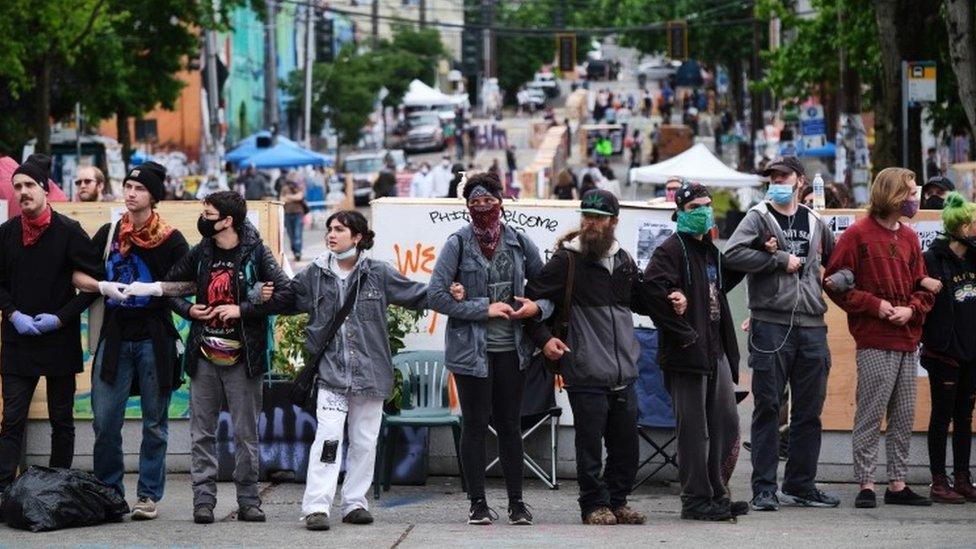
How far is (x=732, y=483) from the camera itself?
11008 mm

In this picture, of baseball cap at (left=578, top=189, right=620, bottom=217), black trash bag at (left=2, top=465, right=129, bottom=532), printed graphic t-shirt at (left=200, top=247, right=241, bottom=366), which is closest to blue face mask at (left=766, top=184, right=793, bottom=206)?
baseball cap at (left=578, top=189, right=620, bottom=217)

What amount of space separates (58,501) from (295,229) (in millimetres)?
21813

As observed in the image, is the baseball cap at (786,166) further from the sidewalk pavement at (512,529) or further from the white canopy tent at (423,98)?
the white canopy tent at (423,98)

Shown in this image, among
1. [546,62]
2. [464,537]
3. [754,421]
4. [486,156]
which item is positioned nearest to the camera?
[464,537]

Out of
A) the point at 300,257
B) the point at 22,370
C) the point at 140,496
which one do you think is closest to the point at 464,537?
the point at 140,496

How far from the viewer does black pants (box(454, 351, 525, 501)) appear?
29.7ft

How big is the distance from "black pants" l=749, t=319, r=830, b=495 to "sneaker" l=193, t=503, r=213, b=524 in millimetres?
2959

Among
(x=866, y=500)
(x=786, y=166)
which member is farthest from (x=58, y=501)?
(x=866, y=500)

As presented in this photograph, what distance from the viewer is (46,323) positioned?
30.3ft

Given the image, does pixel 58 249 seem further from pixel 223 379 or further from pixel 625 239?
pixel 625 239

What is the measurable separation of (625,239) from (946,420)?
2.19 meters

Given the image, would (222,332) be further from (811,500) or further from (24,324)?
(811,500)

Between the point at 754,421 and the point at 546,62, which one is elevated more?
the point at 546,62

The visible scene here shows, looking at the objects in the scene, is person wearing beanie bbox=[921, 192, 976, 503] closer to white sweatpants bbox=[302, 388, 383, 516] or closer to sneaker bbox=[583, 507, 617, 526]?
sneaker bbox=[583, 507, 617, 526]
